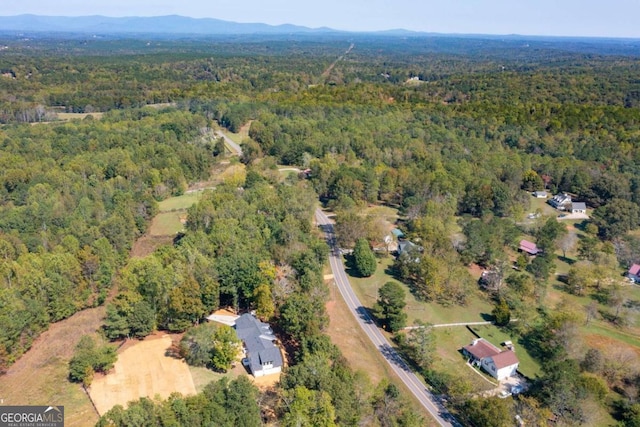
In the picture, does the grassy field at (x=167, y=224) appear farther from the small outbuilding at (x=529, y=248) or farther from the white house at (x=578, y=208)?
the white house at (x=578, y=208)

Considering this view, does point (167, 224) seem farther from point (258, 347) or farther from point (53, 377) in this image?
point (258, 347)

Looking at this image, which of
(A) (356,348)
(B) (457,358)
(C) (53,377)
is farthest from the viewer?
(A) (356,348)

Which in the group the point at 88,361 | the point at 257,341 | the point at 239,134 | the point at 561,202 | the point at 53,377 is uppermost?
the point at 239,134

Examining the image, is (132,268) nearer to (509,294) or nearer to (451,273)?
(451,273)

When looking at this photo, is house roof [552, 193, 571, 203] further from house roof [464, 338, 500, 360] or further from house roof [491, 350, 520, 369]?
house roof [491, 350, 520, 369]

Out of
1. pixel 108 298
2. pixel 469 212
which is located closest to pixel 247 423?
pixel 108 298

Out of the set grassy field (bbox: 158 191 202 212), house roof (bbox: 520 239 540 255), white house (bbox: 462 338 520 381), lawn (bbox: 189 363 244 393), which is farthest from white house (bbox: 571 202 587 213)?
grassy field (bbox: 158 191 202 212)

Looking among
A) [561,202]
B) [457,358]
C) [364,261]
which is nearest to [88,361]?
[364,261]
